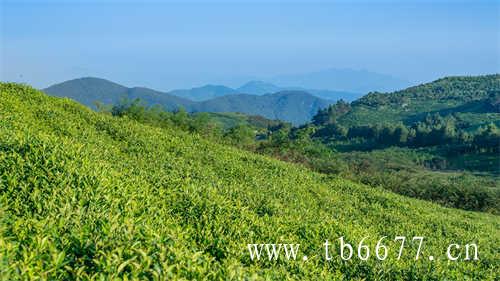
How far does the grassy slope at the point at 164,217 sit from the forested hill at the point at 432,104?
107m

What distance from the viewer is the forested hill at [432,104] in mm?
120688

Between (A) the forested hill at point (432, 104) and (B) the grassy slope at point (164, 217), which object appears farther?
(A) the forested hill at point (432, 104)

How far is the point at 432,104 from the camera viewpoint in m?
150

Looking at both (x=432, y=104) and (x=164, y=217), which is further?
(x=432, y=104)

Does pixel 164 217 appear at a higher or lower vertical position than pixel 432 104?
lower

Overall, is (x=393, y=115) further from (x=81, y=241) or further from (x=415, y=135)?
(x=81, y=241)

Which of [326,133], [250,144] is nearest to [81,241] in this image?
[250,144]

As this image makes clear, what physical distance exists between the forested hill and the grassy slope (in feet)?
350

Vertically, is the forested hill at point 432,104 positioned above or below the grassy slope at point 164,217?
above

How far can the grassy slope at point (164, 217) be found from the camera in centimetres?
446

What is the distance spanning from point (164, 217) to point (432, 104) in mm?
156422

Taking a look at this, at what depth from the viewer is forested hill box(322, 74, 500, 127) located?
12069cm

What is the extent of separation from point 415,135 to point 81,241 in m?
98.0

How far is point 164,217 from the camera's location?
7137 mm
